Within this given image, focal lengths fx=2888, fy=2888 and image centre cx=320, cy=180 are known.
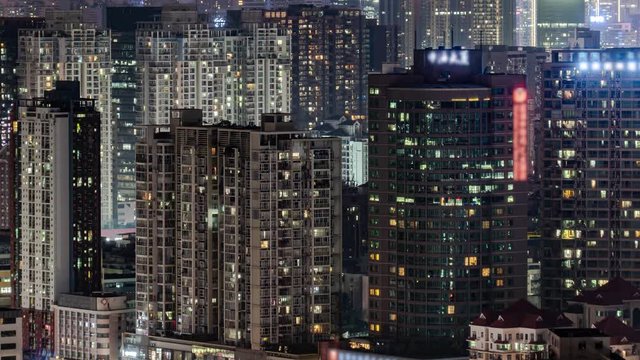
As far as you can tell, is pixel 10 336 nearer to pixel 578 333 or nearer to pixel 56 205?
pixel 56 205

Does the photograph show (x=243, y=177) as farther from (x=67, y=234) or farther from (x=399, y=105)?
(x=67, y=234)

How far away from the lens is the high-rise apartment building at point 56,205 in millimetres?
134250

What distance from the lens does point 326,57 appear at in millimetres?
190750

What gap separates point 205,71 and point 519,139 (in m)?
45.4

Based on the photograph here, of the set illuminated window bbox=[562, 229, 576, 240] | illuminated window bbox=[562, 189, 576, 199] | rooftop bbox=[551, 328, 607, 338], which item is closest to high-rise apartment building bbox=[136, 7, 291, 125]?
illuminated window bbox=[562, 189, 576, 199]

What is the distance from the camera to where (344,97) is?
7382 inches

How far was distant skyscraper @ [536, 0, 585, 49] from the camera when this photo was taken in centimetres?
17662

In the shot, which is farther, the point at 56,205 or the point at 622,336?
the point at 56,205

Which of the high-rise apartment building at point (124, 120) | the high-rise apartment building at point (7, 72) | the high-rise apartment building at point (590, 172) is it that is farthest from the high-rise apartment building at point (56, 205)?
the high-rise apartment building at point (7, 72)

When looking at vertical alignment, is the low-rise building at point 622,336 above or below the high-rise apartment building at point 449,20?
below

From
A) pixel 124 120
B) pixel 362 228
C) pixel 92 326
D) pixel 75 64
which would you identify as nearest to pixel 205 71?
pixel 124 120

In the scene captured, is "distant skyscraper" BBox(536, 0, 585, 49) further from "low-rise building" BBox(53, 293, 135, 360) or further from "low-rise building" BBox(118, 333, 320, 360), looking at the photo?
"low-rise building" BBox(118, 333, 320, 360)

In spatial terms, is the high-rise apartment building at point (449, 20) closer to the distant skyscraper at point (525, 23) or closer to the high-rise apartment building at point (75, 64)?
A: the distant skyscraper at point (525, 23)

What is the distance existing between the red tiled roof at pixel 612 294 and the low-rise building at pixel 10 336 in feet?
80.7
